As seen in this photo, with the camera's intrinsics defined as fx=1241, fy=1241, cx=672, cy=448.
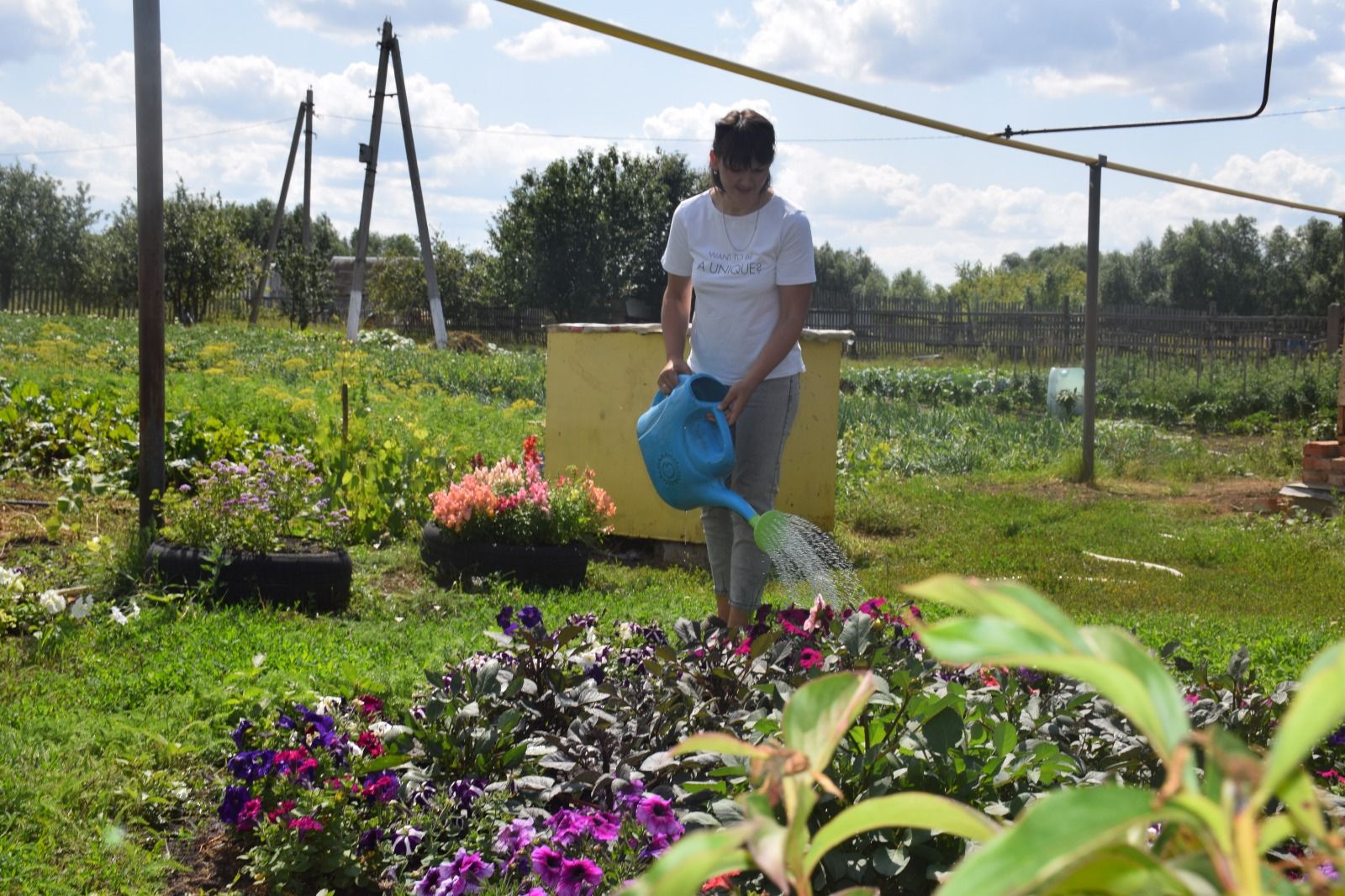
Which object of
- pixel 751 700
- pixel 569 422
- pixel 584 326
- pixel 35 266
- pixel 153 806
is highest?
pixel 35 266

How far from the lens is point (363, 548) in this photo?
5699 mm

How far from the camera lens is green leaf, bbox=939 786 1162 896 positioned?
1.26 feet

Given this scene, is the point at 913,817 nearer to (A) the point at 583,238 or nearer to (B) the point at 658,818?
(B) the point at 658,818

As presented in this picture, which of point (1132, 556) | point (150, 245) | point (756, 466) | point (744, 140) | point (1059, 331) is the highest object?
point (1059, 331)

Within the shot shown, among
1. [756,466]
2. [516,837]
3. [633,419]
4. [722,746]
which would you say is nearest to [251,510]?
[756,466]

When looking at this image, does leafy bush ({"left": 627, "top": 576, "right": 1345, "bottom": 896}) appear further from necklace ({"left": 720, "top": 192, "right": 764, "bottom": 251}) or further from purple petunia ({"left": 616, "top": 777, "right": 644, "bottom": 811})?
necklace ({"left": 720, "top": 192, "right": 764, "bottom": 251})

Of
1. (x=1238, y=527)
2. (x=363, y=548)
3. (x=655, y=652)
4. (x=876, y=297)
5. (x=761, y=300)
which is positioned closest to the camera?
(x=655, y=652)

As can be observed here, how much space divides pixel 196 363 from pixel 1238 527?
417 inches

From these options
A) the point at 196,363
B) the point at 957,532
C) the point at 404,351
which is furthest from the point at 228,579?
the point at 404,351

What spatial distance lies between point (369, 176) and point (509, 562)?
50.7ft

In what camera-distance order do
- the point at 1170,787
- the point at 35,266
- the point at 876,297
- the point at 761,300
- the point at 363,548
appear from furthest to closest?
the point at 35,266
the point at 876,297
the point at 363,548
the point at 761,300
the point at 1170,787

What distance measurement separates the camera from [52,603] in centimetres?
402

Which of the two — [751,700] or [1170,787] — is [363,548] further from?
[1170,787]

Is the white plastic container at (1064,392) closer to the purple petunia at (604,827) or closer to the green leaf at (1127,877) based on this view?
the purple petunia at (604,827)
